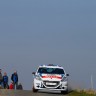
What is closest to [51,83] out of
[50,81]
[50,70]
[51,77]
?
[50,81]

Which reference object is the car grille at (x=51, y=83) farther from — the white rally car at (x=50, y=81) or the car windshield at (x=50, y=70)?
the car windshield at (x=50, y=70)

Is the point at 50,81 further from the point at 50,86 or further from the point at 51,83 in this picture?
the point at 50,86

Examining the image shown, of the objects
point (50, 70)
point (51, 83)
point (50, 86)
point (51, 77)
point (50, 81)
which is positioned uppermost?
point (50, 70)

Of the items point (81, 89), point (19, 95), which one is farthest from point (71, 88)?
point (19, 95)

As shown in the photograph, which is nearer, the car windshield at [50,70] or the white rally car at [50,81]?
the white rally car at [50,81]

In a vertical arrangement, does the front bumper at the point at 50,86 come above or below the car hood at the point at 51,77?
below

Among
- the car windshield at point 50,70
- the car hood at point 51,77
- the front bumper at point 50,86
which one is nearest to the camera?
the front bumper at point 50,86

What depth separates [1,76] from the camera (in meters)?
36.2

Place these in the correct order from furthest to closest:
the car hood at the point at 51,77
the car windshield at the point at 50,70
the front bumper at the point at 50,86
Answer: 1. the car windshield at the point at 50,70
2. the car hood at the point at 51,77
3. the front bumper at the point at 50,86

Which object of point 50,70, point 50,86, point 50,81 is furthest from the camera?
point 50,70

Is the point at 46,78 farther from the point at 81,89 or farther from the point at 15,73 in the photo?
the point at 15,73

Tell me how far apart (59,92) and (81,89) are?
2087 millimetres

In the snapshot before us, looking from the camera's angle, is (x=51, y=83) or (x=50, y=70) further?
(x=50, y=70)

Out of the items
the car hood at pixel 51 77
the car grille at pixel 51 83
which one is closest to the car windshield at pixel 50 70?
the car hood at pixel 51 77
